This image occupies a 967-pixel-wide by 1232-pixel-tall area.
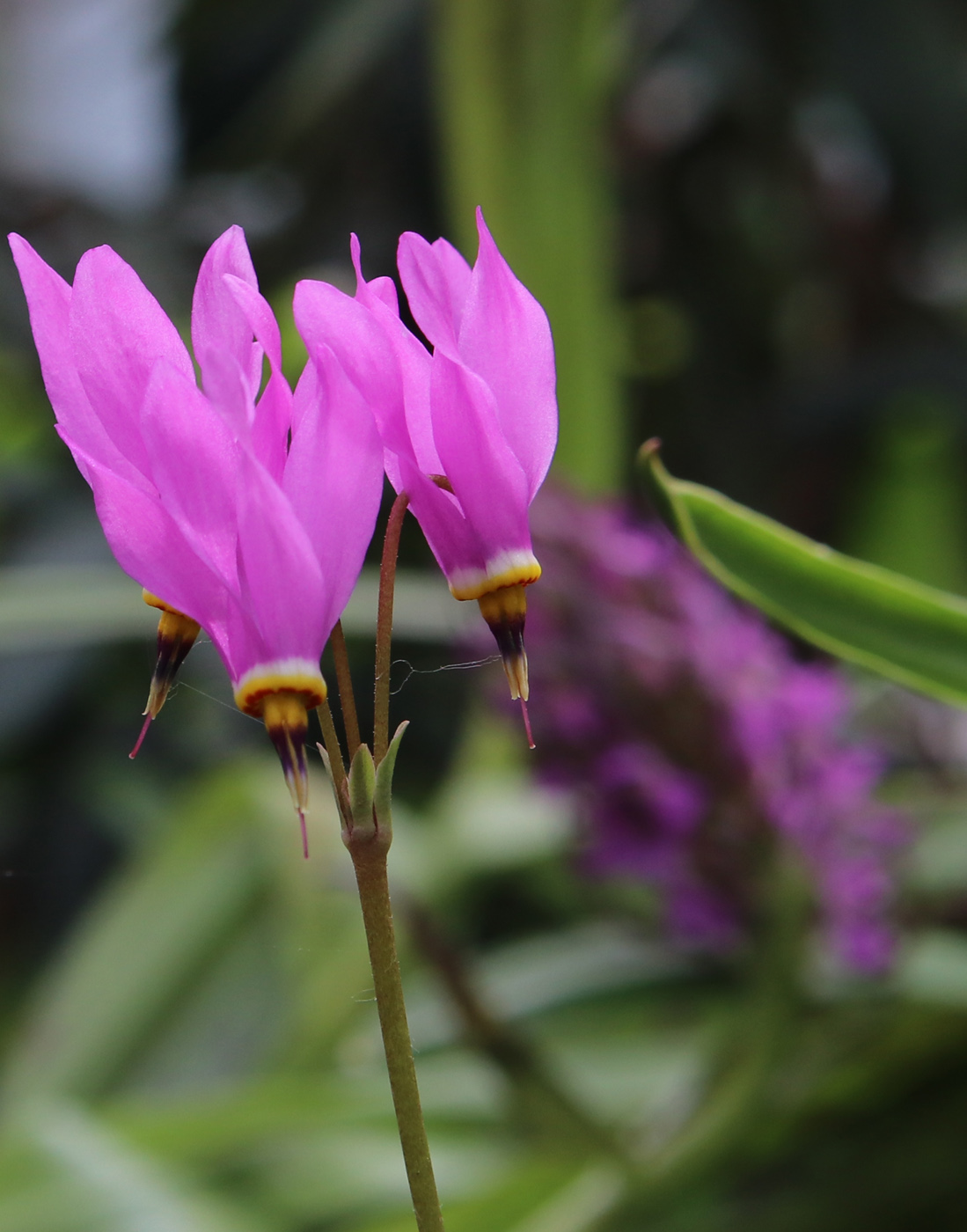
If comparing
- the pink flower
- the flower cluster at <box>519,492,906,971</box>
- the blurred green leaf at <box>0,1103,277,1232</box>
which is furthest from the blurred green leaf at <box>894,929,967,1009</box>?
the pink flower

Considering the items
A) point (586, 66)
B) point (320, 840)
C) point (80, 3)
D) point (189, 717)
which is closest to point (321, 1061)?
point (320, 840)

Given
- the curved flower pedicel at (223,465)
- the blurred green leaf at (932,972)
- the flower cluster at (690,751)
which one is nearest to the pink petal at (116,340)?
the curved flower pedicel at (223,465)

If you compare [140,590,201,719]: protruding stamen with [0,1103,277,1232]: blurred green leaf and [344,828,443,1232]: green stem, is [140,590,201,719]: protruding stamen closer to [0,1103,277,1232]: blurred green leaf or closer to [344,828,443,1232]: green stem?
[344,828,443,1232]: green stem

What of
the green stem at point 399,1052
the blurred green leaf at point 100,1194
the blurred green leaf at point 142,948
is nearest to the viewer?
the green stem at point 399,1052


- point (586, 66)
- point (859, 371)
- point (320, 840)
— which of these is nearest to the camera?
point (320, 840)

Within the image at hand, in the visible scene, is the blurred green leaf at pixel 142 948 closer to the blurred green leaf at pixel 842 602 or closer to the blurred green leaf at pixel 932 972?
the blurred green leaf at pixel 932 972

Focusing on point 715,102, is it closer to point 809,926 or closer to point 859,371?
point 859,371

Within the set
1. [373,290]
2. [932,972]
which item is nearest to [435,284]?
[373,290]
